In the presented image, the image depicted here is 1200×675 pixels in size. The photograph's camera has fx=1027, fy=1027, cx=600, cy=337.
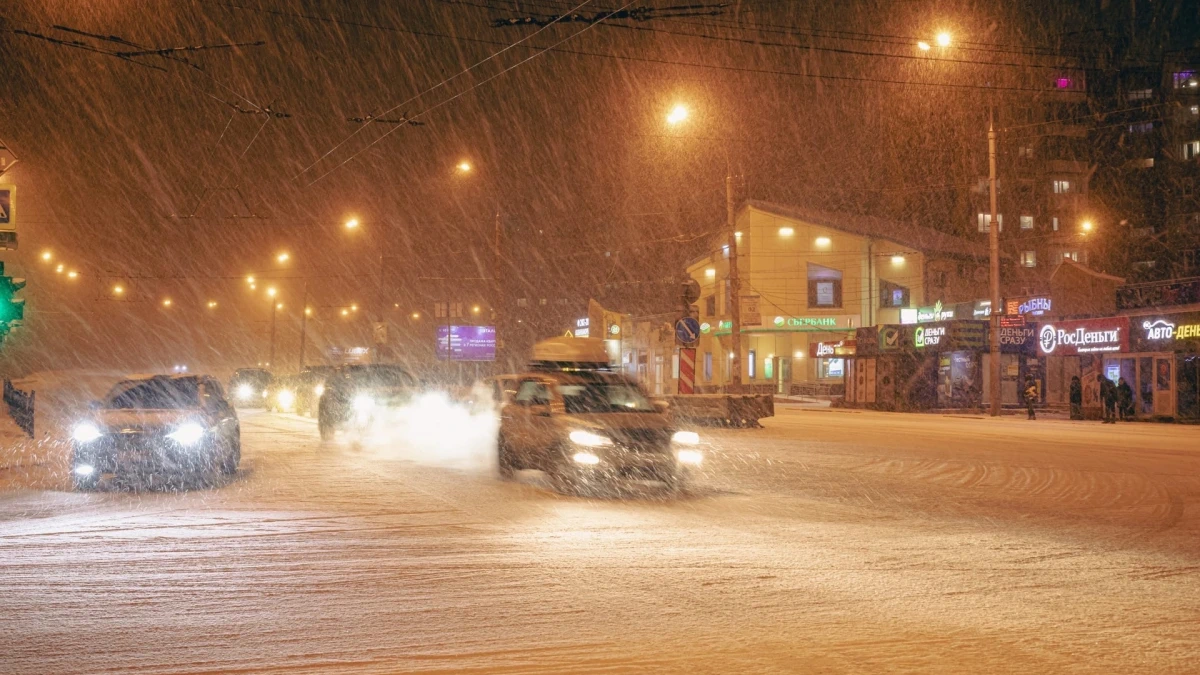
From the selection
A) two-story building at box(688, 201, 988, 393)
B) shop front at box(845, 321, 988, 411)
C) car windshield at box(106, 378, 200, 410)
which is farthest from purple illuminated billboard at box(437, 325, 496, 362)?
car windshield at box(106, 378, 200, 410)

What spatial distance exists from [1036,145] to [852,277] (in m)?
28.4

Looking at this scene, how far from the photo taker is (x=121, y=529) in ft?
34.4

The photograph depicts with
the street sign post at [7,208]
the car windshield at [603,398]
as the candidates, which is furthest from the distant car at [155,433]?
the car windshield at [603,398]

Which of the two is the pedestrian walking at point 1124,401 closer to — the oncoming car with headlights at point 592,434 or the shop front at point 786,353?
the shop front at point 786,353

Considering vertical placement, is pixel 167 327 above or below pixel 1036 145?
below

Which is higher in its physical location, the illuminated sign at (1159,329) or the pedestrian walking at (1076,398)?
the illuminated sign at (1159,329)

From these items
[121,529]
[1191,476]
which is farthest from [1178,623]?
[1191,476]

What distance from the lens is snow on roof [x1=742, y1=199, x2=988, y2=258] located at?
59287 mm

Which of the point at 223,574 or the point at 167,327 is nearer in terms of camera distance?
the point at 223,574

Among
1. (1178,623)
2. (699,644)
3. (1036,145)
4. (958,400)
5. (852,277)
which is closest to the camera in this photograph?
(699,644)

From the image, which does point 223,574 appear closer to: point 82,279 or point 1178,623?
point 1178,623

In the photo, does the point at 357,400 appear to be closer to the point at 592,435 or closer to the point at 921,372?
the point at 592,435

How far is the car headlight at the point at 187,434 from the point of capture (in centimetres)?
1460

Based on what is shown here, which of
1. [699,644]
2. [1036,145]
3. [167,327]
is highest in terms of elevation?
[1036,145]
